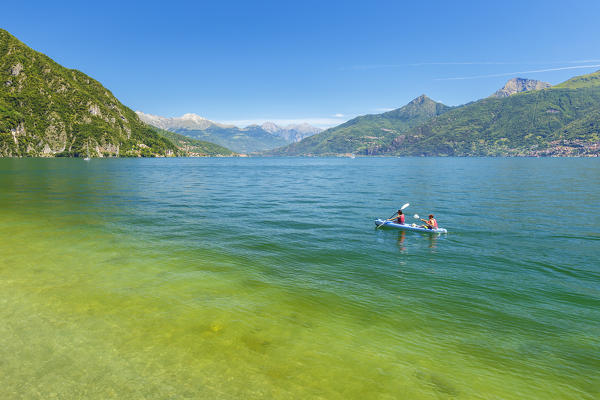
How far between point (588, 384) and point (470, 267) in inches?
445

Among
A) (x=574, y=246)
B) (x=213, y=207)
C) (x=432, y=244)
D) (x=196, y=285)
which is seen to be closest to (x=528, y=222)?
(x=574, y=246)

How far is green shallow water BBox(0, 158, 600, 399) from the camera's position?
869 cm

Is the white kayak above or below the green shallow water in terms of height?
above

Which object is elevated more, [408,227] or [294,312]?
[408,227]

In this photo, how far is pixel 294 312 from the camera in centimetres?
1323

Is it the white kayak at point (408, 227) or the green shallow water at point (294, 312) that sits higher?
the white kayak at point (408, 227)

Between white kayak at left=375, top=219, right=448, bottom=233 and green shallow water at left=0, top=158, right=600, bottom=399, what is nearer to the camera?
green shallow water at left=0, top=158, right=600, bottom=399

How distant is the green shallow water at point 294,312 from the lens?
8688mm

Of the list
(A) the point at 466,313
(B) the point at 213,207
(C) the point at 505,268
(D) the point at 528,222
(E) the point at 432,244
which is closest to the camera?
(A) the point at 466,313

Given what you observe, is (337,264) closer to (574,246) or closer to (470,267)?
(470,267)

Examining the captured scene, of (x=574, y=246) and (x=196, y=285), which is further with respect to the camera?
(x=574, y=246)

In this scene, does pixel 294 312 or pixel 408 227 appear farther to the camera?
pixel 408 227

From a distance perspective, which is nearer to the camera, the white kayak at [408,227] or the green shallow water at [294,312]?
the green shallow water at [294,312]

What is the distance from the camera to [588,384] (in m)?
9.32
